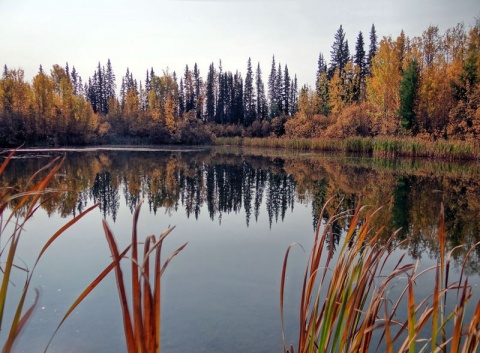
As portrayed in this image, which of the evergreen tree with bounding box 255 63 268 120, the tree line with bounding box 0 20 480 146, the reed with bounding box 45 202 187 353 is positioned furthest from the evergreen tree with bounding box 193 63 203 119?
the reed with bounding box 45 202 187 353

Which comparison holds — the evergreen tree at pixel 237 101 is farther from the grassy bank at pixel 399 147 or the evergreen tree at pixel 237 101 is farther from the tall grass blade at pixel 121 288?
the tall grass blade at pixel 121 288

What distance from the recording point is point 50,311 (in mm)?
3189

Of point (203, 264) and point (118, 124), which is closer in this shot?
point (203, 264)

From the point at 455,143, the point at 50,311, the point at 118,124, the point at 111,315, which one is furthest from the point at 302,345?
the point at 118,124

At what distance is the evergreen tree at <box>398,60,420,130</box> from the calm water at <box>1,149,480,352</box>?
14.1m

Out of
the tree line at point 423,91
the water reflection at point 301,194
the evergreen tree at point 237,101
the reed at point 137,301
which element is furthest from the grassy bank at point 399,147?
the evergreen tree at point 237,101

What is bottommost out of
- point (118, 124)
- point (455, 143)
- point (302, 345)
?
point (302, 345)

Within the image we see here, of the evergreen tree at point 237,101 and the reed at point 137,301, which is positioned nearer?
the reed at point 137,301

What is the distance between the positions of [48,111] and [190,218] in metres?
33.2

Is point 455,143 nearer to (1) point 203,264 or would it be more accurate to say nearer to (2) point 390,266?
(2) point 390,266

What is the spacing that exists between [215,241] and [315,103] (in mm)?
35749

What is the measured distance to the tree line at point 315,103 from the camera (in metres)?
24.1

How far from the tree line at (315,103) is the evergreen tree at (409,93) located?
6cm

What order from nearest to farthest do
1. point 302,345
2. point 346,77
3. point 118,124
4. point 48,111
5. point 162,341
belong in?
point 302,345
point 162,341
point 48,111
point 346,77
point 118,124
